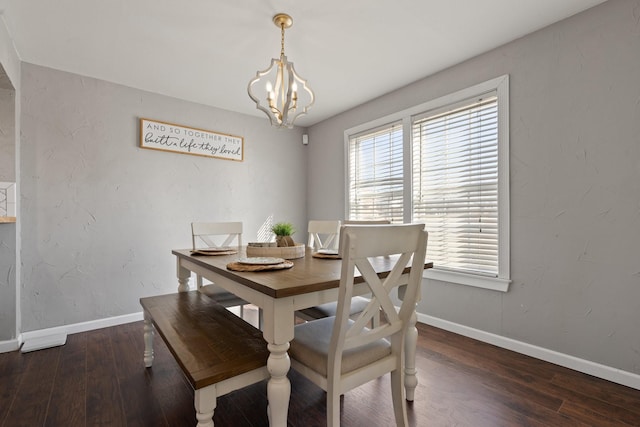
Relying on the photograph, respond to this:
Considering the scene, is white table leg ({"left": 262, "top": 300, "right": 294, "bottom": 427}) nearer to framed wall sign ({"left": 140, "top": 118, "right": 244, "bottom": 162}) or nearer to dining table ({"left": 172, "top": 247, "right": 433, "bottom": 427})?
dining table ({"left": 172, "top": 247, "right": 433, "bottom": 427})

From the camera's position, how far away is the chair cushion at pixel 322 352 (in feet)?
4.01

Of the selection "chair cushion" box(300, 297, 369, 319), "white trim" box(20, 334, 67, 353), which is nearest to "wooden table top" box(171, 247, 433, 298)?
"chair cushion" box(300, 297, 369, 319)

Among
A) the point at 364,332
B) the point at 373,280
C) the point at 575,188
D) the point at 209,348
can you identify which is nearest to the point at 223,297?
the point at 209,348

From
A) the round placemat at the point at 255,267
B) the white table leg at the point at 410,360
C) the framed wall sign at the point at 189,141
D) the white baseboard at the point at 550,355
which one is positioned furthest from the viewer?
the framed wall sign at the point at 189,141

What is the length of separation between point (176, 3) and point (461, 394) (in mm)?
2904

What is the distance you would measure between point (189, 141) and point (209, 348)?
105 inches

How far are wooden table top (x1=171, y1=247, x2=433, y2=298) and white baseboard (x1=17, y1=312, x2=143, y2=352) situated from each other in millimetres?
1748

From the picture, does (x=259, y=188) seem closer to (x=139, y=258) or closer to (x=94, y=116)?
(x=139, y=258)

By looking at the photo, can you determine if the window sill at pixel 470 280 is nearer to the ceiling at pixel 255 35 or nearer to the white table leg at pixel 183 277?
the ceiling at pixel 255 35

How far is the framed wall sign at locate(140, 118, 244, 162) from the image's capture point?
10.3ft

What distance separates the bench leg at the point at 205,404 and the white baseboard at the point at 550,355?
219cm

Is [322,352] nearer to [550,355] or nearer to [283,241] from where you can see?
[283,241]

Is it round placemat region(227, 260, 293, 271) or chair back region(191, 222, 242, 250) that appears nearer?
round placemat region(227, 260, 293, 271)

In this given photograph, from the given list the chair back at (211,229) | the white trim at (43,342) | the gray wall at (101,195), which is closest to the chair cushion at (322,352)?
the chair back at (211,229)
